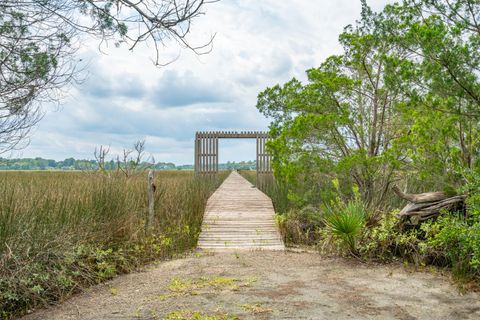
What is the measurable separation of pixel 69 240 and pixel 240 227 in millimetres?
3996

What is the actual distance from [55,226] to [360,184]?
5.14 metres

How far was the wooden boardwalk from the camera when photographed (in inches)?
293

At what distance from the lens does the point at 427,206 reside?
6.13m

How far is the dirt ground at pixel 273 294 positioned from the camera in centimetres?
389

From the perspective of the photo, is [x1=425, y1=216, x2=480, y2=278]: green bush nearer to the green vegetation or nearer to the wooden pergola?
the green vegetation

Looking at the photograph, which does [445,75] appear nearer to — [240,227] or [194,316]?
[194,316]

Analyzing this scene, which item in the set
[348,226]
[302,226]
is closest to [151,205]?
[302,226]

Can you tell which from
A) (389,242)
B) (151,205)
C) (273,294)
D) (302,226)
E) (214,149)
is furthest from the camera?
(214,149)

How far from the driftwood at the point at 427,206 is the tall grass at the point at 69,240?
357 cm

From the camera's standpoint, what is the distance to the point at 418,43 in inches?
186

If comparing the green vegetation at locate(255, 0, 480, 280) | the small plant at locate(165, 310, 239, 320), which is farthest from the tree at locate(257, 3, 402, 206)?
the small plant at locate(165, 310, 239, 320)

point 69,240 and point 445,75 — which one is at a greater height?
point 445,75

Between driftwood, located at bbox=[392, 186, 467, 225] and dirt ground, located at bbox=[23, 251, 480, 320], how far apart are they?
2.96 ft

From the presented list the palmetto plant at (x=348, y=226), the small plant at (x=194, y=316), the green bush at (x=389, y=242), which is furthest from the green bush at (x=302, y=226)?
the small plant at (x=194, y=316)
